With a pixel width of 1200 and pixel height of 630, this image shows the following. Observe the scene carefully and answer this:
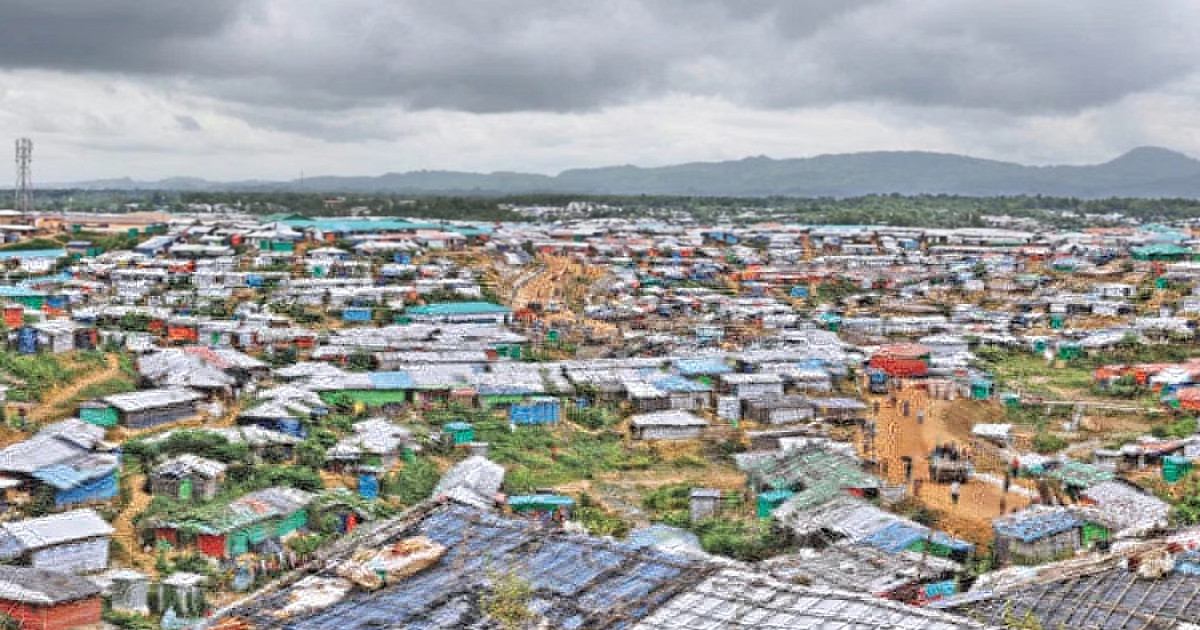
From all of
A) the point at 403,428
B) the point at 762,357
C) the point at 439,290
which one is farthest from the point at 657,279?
the point at 403,428

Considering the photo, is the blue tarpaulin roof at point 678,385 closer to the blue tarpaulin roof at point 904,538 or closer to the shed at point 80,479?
the blue tarpaulin roof at point 904,538

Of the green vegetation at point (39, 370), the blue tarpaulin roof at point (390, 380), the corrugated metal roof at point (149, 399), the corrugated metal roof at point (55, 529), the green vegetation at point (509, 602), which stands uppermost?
the green vegetation at point (509, 602)

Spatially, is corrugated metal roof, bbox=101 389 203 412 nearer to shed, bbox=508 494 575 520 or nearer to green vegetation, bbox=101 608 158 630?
shed, bbox=508 494 575 520

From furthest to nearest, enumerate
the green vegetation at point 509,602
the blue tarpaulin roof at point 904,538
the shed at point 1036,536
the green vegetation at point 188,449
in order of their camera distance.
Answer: the green vegetation at point 188,449, the shed at point 1036,536, the blue tarpaulin roof at point 904,538, the green vegetation at point 509,602

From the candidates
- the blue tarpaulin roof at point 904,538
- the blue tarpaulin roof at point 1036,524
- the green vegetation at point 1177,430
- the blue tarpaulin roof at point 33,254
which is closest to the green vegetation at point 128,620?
the blue tarpaulin roof at point 904,538

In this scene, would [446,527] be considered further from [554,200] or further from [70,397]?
[554,200]

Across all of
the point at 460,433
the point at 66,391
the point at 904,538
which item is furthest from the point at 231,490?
the point at 904,538

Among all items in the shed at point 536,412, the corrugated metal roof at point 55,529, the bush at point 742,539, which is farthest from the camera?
the shed at point 536,412
